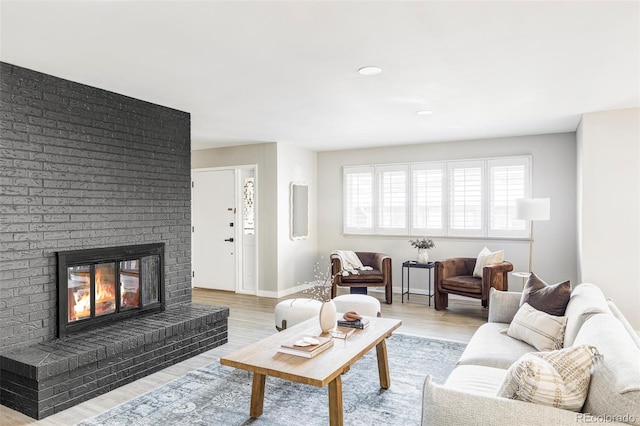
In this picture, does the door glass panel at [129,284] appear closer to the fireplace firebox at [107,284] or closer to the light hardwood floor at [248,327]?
the fireplace firebox at [107,284]

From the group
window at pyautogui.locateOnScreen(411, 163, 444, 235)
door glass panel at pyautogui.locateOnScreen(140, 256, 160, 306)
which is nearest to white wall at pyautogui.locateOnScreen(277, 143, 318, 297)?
window at pyautogui.locateOnScreen(411, 163, 444, 235)

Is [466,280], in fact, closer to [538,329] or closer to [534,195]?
[534,195]

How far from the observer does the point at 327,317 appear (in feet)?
10.2

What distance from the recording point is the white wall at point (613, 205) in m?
4.54

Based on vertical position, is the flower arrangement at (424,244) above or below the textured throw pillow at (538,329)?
above

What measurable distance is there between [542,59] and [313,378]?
2.68 meters

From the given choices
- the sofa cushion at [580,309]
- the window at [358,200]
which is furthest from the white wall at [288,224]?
the sofa cushion at [580,309]

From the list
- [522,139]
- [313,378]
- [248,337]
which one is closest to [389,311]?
[248,337]

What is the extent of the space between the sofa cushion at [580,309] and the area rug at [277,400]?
1055 millimetres

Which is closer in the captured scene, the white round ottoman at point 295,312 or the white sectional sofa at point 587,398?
the white sectional sofa at point 587,398

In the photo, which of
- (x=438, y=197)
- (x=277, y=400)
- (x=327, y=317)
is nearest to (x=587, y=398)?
(x=327, y=317)

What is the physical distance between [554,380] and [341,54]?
231 centimetres

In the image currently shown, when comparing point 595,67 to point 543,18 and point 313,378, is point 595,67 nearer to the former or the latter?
point 543,18

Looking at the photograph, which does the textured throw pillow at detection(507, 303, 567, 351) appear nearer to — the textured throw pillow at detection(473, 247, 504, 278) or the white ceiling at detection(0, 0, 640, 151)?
the white ceiling at detection(0, 0, 640, 151)
